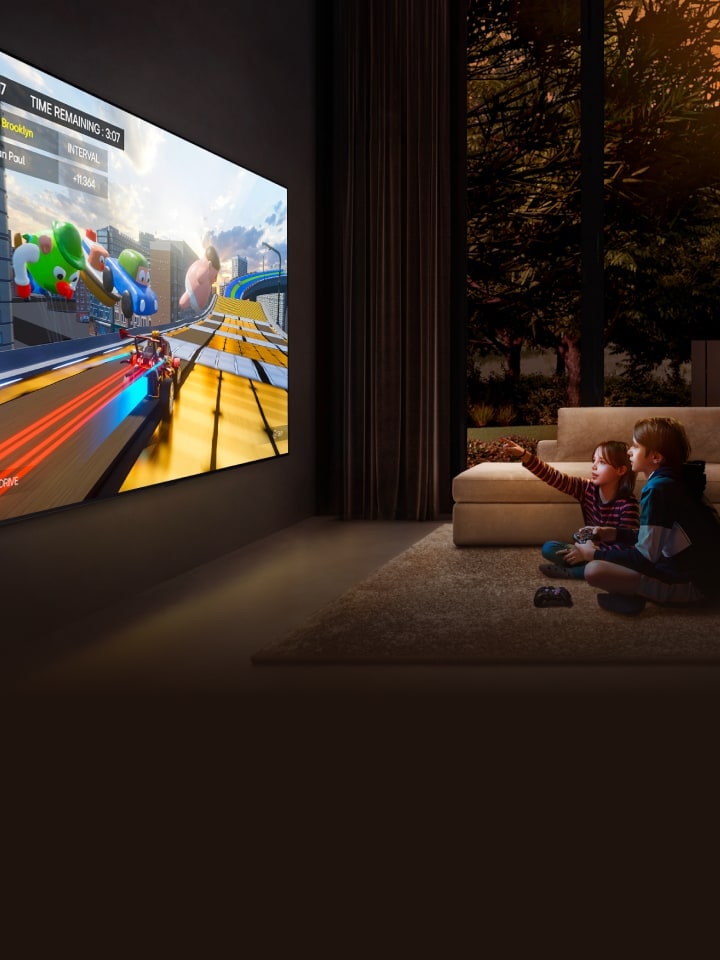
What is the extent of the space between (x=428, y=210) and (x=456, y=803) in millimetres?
4650

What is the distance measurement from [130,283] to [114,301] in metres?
0.15

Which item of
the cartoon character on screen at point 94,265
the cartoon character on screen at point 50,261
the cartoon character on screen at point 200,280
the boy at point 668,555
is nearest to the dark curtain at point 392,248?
the cartoon character on screen at point 200,280

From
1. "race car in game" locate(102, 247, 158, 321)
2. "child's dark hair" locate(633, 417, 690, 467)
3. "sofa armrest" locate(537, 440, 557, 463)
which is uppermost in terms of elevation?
"race car in game" locate(102, 247, 158, 321)

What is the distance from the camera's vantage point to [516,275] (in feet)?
24.7

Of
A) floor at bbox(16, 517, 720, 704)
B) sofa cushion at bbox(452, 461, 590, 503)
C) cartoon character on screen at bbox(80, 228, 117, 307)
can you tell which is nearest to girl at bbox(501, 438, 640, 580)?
sofa cushion at bbox(452, 461, 590, 503)

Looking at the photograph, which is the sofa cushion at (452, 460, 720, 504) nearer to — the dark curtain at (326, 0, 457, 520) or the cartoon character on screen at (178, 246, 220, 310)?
the dark curtain at (326, 0, 457, 520)

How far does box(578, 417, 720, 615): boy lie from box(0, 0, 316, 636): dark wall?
1728 millimetres

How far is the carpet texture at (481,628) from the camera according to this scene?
2719mm

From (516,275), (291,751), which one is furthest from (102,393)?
(516,275)

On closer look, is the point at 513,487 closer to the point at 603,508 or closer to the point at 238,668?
the point at 603,508

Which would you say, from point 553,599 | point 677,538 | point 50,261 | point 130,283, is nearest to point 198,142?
point 130,283

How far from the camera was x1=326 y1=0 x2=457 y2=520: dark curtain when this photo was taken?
19.1 feet

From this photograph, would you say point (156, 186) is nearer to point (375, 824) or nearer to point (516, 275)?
A: point (375, 824)

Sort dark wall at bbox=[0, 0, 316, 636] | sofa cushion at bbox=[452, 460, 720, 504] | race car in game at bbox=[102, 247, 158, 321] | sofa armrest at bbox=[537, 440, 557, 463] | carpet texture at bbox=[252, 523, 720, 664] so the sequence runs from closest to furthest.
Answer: carpet texture at bbox=[252, 523, 720, 664], dark wall at bbox=[0, 0, 316, 636], race car in game at bbox=[102, 247, 158, 321], sofa cushion at bbox=[452, 460, 720, 504], sofa armrest at bbox=[537, 440, 557, 463]
